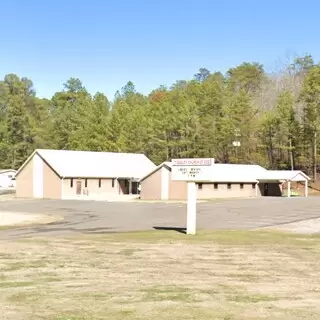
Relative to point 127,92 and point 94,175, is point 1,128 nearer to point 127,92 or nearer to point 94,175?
point 127,92

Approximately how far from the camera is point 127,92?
124 meters

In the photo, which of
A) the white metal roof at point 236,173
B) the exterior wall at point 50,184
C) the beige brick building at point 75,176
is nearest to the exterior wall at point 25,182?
the beige brick building at point 75,176

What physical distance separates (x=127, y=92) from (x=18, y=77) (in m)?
23.3

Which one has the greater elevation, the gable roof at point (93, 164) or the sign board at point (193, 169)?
the gable roof at point (93, 164)

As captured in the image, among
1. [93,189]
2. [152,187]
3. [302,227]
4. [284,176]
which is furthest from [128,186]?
[302,227]

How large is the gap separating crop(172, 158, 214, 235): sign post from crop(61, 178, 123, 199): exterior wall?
4083 cm

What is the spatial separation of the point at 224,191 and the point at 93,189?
14.5 meters

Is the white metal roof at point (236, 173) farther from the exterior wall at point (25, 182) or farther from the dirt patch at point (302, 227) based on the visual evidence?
the dirt patch at point (302, 227)

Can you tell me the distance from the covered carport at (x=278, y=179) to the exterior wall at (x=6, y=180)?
42638 mm

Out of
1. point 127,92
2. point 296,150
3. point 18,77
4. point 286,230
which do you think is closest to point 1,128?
point 18,77

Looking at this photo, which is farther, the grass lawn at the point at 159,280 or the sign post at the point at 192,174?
the sign post at the point at 192,174

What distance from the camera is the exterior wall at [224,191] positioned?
5994cm

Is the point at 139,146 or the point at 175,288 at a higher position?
the point at 139,146

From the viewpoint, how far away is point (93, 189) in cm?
6425
